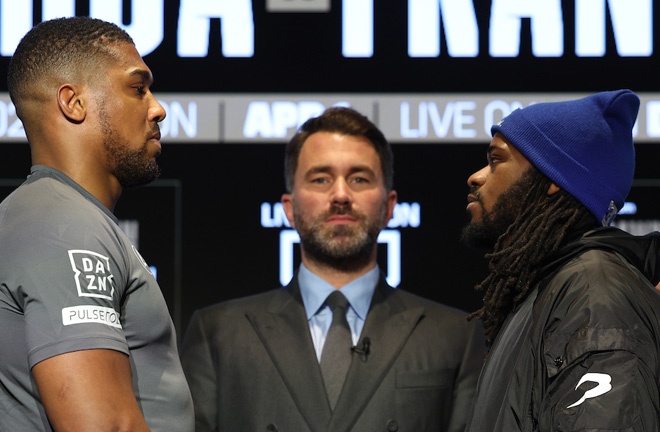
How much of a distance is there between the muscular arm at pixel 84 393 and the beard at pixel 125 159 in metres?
0.38

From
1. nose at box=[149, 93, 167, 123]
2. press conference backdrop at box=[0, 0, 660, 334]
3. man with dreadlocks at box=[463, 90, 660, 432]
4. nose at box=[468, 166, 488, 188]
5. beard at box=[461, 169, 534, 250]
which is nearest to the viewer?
man with dreadlocks at box=[463, 90, 660, 432]

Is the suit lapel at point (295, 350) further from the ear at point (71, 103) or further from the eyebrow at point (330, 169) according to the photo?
the ear at point (71, 103)

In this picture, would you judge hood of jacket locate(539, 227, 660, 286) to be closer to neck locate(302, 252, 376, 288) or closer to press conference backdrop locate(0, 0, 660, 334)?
neck locate(302, 252, 376, 288)

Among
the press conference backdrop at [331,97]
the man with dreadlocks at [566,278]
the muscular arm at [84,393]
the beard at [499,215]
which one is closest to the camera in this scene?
the muscular arm at [84,393]

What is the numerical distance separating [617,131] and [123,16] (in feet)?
6.29

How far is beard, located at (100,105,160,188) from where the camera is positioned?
6.19ft

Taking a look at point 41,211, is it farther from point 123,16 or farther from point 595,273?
point 123,16

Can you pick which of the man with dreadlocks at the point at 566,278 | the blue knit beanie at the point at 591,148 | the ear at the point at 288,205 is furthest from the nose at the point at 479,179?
the ear at the point at 288,205

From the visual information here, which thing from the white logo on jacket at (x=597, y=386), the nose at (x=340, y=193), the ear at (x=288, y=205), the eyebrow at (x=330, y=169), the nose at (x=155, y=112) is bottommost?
the white logo on jacket at (x=597, y=386)

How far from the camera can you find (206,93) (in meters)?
3.47

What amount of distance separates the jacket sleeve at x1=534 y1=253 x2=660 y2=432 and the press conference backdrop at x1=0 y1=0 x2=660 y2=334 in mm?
1632

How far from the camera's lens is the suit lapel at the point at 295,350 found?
2.70 m

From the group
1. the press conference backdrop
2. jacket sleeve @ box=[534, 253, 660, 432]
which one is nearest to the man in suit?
the press conference backdrop

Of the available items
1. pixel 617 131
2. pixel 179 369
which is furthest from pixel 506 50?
pixel 179 369
